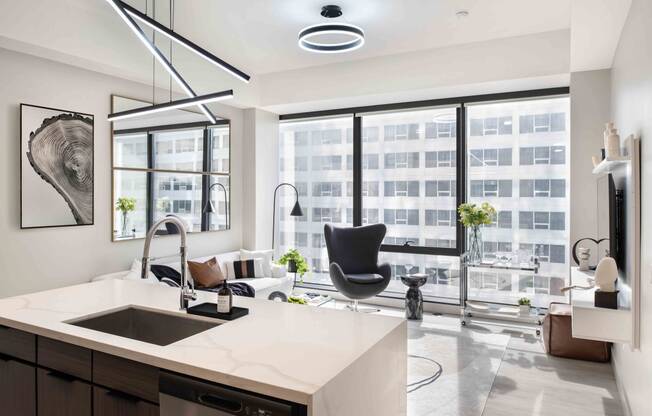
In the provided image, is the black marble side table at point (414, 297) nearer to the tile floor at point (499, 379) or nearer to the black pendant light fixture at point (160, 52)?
the tile floor at point (499, 379)

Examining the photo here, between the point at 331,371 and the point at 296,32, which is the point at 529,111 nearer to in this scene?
the point at 296,32

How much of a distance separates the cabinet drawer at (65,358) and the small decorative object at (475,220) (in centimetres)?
405

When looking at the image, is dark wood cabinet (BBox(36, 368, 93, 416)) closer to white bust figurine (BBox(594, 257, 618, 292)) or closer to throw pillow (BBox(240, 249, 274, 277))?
white bust figurine (BBox(594, 257, 618, 292))

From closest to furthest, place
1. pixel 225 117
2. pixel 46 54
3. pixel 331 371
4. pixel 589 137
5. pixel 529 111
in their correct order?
pixel 331 371 → pixel 46 54 → pixel 589 137 → pixel 529 111 → pixel 225 117

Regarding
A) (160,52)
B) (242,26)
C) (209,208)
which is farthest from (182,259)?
(209,208)

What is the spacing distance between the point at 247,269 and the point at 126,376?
385cm

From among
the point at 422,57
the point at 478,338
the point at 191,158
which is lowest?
the point at 478,338

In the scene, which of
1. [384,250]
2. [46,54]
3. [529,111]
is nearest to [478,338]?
[384,250]

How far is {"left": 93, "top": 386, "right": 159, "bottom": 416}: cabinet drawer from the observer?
4.96 feet

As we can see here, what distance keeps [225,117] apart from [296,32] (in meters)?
1.75

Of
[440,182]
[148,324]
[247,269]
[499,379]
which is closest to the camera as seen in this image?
[148,324]

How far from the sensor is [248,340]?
164 centimetres

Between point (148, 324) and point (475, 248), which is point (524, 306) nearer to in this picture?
point (475, 248)

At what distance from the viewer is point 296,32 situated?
4543mm
